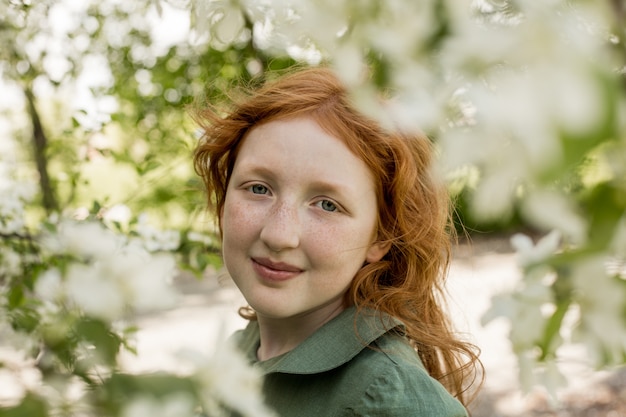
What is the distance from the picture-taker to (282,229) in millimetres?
1415

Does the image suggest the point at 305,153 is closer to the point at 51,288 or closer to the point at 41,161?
the point at 51,288

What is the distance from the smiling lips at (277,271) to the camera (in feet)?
4.74

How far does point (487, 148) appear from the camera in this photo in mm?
395

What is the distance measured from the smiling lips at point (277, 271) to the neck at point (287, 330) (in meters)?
0.19

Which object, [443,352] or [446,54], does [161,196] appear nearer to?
[443,352]

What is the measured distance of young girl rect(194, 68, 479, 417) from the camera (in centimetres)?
142

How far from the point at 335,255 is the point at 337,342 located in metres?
0.18

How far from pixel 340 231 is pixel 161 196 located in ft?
6.70

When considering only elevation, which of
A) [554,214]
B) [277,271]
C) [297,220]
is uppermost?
[554,214]

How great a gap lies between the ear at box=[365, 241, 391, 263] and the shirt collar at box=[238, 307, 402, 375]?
117 mm

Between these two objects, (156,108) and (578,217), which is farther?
(156,108)

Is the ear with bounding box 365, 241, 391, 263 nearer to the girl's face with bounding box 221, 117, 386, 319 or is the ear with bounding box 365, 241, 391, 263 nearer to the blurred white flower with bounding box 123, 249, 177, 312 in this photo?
the girl's face with bounding box 221, 117, 386, 319

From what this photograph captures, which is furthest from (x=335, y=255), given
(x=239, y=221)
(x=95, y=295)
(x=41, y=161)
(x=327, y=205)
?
(x=41, y=161)

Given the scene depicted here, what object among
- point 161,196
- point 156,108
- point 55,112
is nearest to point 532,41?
point 161,196
